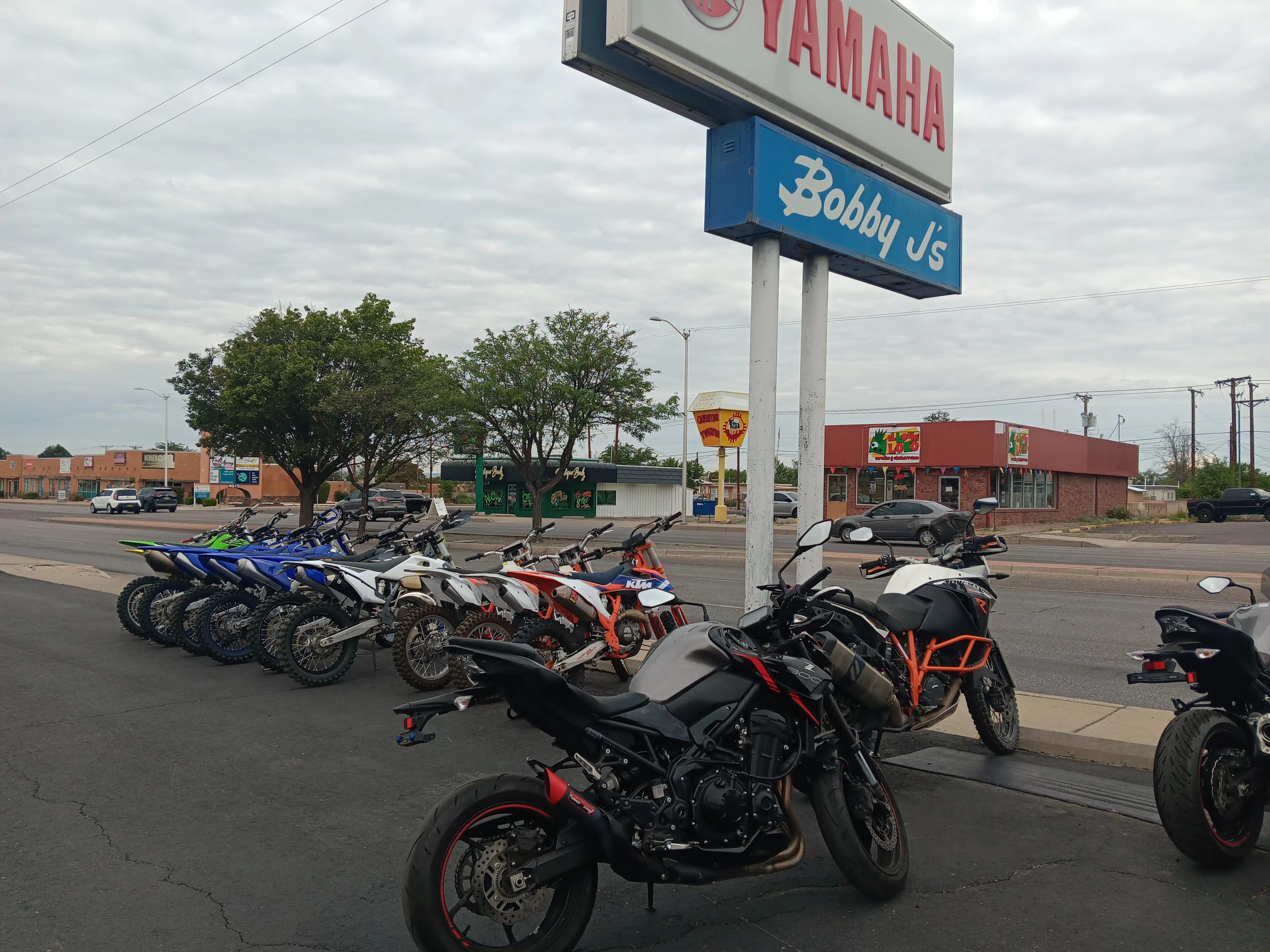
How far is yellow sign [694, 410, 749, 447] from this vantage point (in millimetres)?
49562

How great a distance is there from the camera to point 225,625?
910 cm

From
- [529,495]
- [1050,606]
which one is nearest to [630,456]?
[529,495]

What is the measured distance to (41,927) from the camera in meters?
3.55

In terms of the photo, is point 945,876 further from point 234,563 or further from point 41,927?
point 234,563

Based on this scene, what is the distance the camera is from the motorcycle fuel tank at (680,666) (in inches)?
144

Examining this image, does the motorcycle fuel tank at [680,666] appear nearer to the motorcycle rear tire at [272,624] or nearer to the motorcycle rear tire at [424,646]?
the motorcycle rear tire at [424,646]

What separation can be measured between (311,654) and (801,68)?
6.44m

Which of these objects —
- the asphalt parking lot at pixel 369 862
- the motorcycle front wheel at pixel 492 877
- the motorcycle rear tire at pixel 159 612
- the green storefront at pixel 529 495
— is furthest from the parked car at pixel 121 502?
the motorcycle front wheel at pixel 492 877

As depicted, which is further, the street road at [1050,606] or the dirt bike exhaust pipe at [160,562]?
the dirt bike exhaust pipe at [160,562]

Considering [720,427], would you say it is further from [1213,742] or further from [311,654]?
[1213,742]

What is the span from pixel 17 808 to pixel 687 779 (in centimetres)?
376

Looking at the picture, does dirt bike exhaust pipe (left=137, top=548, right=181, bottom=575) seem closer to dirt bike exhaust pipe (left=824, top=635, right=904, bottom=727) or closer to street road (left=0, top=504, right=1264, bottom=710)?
street road (left=0, top=504, right=1264, bottom=710)

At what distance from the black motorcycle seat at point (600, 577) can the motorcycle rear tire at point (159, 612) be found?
15.7 ft

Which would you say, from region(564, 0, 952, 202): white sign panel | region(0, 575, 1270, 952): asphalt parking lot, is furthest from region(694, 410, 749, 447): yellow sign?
region(0, 575, 1270, 952): asphalt parking lot
